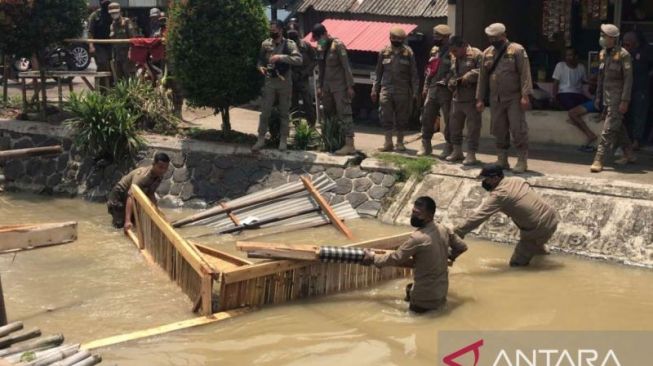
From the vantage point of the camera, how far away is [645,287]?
9.55 m

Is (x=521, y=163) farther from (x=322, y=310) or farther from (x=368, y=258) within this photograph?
(x=322, y=310)

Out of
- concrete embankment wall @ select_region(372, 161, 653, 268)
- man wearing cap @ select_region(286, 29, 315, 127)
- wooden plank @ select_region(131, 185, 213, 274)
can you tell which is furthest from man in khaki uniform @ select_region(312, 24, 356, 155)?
wooden plank @ select_region(131, 185, 213, 274)

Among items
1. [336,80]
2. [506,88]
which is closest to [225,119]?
[336,80]

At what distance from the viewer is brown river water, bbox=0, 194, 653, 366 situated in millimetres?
8070

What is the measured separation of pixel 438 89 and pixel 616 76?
233 cm

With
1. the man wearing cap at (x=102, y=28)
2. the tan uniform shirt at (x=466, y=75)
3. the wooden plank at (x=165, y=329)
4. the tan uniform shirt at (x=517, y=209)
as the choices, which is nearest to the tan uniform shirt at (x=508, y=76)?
the tan uniform shirt at (x=466, y=75)

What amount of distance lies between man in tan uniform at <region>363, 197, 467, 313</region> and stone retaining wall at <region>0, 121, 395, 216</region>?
3.73 metres

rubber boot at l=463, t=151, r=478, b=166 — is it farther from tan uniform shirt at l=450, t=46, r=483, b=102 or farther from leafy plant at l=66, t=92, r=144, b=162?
leafy plant at l=66, t=92, r=144, b=162

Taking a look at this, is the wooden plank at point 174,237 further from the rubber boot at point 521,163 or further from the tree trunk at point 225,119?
the rubber boot at point 521,163

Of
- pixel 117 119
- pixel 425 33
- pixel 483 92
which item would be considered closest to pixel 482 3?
pixel 425 33

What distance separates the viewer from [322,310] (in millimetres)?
8945

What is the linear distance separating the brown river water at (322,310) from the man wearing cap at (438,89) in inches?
92.2

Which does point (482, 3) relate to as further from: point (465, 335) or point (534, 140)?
point (465, 335)

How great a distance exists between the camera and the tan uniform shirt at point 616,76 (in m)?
11.5
